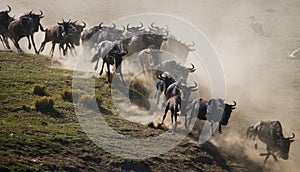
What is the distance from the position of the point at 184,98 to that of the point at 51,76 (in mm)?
6865

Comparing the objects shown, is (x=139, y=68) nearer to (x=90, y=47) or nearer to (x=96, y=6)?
(x=90, y=47)

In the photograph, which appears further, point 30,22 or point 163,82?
point 30,22

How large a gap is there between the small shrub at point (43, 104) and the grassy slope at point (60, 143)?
22cm

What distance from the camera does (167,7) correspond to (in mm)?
66188

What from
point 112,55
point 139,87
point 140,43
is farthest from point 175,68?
point 140,43

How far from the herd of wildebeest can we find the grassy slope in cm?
144

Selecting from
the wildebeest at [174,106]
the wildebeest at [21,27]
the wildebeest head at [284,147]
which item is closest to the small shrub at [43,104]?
the wildebeest at [174,106]

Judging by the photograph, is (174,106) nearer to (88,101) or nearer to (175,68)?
(88,101)

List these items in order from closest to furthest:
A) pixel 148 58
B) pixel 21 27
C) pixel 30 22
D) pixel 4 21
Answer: pixel 148 58 → pixel 21 27 → pixel 30 22 → pixel 4 21

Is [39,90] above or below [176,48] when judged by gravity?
below

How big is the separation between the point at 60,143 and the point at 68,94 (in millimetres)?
5238

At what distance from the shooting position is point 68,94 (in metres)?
21.0

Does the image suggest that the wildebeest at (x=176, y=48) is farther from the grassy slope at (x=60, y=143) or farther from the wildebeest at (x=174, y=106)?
the wildebeest at (x=174, y=106)

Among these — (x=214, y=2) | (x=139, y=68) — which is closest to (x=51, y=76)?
(x=139, y=68)
